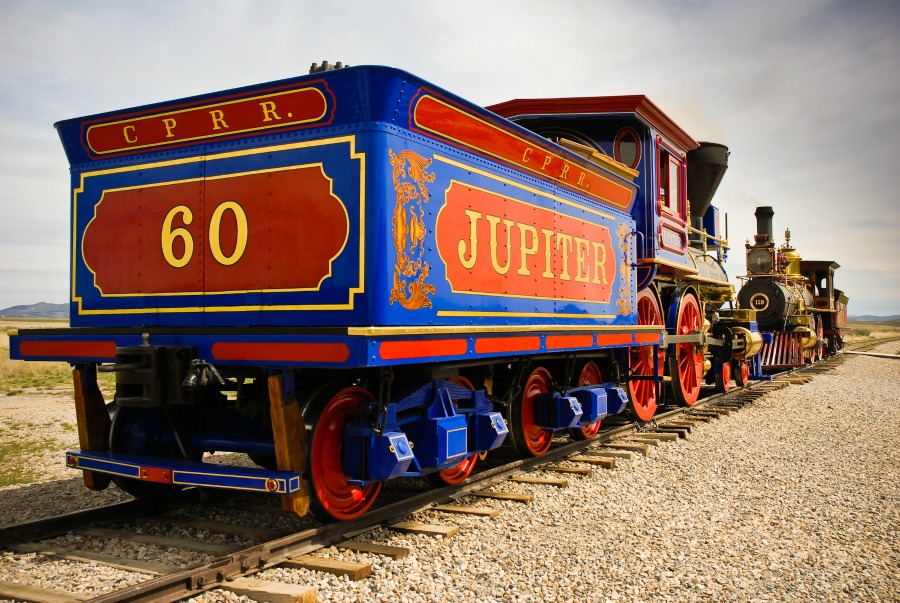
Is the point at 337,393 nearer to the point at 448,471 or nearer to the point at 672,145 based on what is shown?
the point at 448,471

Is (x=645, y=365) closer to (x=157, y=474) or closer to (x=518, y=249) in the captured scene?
(x=518, y=249)

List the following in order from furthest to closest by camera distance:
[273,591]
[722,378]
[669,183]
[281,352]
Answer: [722,378] < [669,183] < [281,352] < [273,591]

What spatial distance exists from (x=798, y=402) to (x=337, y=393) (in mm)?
10420

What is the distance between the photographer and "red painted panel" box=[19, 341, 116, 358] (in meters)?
5.15

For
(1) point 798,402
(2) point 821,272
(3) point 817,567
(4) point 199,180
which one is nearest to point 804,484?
(3) point 817,567

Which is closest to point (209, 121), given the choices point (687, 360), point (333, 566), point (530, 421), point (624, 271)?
point (333, 566)

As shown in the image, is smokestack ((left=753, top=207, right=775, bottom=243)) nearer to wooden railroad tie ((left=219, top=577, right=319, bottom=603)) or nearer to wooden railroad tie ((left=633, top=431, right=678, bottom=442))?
wooden railroad tie ((left=633, top=431, right=678, bottom=442))

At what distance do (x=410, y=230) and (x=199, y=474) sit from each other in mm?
1969

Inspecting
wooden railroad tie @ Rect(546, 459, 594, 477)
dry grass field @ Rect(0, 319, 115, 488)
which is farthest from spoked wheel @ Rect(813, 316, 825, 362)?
dry grass field @ Rect(0, 319, 115, 488)

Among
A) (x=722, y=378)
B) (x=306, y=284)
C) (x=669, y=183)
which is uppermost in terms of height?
(x=669, y=183)

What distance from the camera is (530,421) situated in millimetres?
7336

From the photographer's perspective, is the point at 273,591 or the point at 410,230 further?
the point at 410,230

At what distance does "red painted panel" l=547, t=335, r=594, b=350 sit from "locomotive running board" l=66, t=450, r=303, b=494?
2686 mm

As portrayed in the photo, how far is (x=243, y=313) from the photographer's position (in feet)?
16.0
